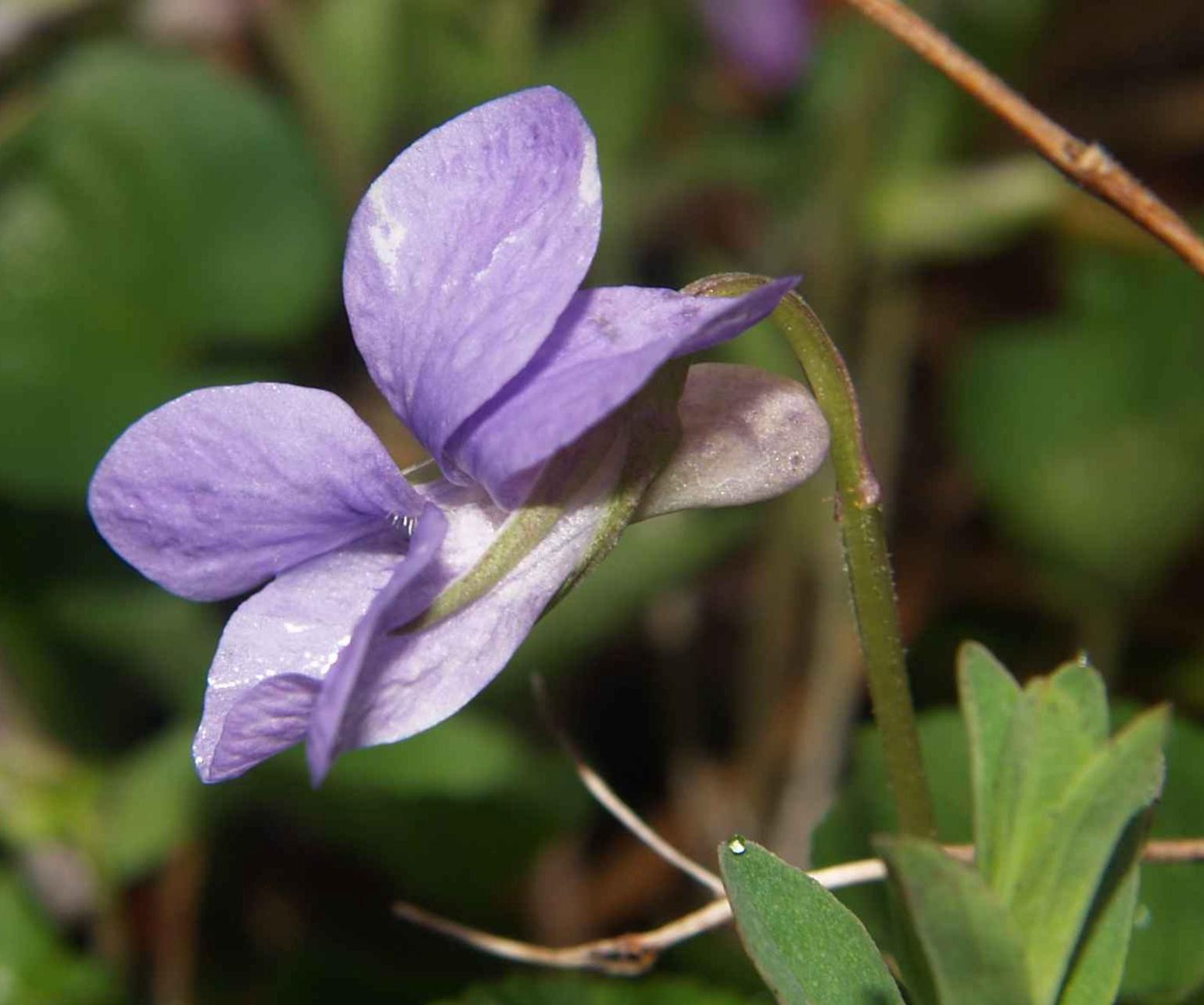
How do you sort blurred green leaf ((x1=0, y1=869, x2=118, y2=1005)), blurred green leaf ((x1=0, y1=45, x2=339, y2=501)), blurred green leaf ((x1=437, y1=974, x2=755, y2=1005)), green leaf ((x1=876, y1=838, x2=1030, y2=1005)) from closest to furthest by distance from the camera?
green leaf ((x1=876, y1=838, x2=1030, y2=1005)) → blurred green leaf ((x1=437, y1=974, x2=755, y2=1005)) → blurred green leaf ((x1=0, y1=869, x2=118, y2=1005)) → blurred green leaf ((x1=0, y1=45, x2=339, y2=501))

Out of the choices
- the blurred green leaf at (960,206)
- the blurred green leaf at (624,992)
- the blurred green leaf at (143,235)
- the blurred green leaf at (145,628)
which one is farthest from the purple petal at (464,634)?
the blurred green leaf at (960,206)

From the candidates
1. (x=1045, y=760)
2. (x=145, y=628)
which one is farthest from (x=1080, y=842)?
(x=145, y=628)

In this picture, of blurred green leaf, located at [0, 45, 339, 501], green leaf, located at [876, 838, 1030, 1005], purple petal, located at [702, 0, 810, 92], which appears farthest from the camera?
purple petal, located at [702, 0, 810, 92]

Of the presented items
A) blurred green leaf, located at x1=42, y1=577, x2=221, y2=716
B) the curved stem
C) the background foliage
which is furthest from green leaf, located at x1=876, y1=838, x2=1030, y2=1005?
blurred green leaf, located at x1=42, y1=577, x2=221, y2=716

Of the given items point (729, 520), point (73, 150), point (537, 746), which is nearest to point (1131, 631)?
point (729, 520)

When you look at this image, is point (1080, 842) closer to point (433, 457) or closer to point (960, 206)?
point (433, 457)

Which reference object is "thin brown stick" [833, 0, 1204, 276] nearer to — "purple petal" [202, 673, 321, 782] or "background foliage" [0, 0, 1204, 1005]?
"purple petal" [202, 673, 321, 782]

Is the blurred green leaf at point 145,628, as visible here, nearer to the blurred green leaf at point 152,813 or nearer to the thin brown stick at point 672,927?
the blurred green leaf at point 152,813
